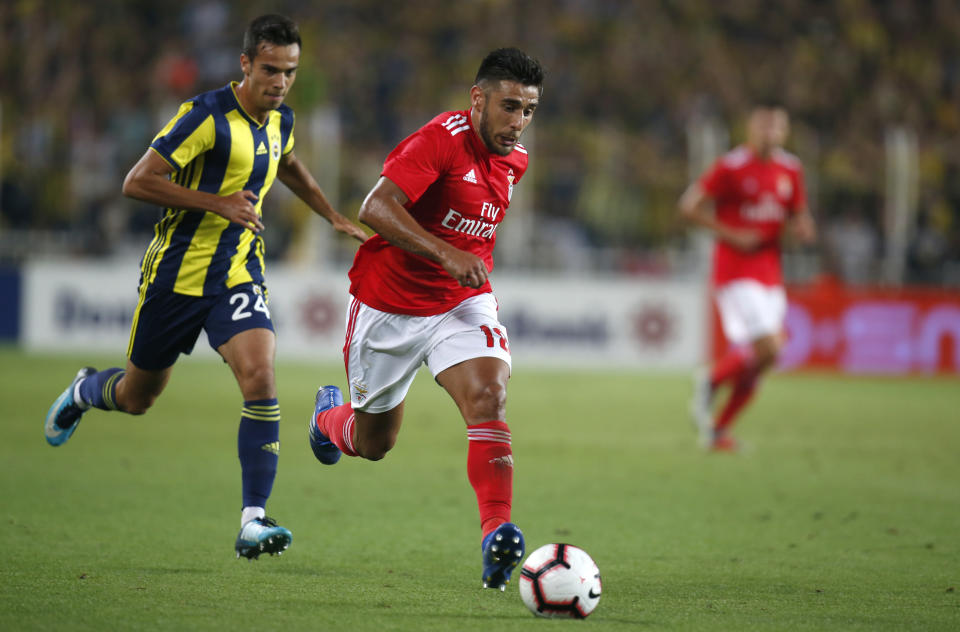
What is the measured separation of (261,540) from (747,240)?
5877 millimetres

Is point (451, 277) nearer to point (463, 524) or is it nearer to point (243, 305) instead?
point (243, 305)

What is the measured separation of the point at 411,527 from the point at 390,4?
1968cm

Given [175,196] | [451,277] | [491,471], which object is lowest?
[491,471]

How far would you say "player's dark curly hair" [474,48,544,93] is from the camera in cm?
459

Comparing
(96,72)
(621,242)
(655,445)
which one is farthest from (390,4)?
(655,445)

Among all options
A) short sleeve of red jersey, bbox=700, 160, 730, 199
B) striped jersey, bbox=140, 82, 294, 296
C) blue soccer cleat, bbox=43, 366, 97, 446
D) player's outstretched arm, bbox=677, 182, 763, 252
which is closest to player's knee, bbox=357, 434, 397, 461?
striped jersey, bbox=140, 82, 294, 296

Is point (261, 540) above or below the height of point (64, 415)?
below

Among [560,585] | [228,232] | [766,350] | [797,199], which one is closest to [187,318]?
[228,232]

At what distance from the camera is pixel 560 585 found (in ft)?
13.0

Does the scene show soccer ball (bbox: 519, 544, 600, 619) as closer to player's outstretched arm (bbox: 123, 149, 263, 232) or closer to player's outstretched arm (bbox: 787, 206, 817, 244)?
player's outstretched arm (bbox: 123, 149, 263, 232)

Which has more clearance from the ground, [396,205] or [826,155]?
[826,155]

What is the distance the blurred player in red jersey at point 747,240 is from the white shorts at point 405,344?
5.02 m

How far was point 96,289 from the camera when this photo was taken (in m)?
17.0

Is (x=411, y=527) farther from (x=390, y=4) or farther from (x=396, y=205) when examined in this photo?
(x=390, y=4)
